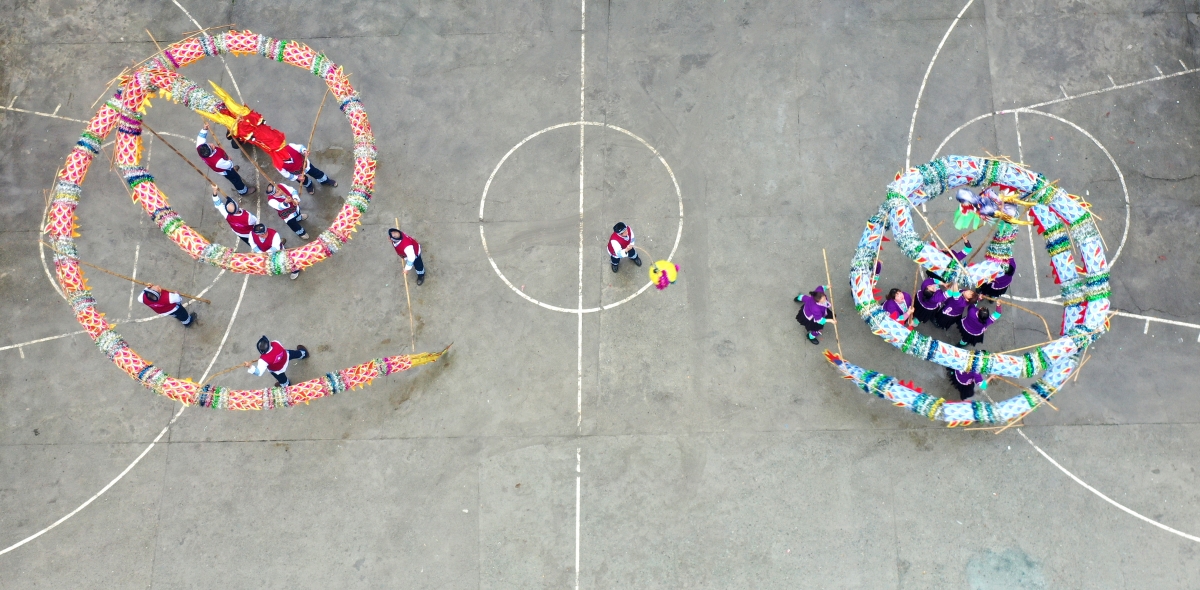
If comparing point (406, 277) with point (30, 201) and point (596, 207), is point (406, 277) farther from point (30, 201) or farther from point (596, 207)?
point (30, 201)

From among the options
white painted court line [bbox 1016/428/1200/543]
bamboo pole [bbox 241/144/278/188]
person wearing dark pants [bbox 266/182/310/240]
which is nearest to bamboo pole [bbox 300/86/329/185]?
person wearing dark pants [bbox 266/182/310/240]

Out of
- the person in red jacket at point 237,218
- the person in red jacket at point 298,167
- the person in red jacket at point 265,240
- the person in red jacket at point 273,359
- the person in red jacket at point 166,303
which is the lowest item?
the person in red jacket at point 273,359

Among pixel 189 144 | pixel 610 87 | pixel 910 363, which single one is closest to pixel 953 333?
pixel 910 363

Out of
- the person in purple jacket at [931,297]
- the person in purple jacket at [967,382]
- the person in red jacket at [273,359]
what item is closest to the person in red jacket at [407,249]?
the person in red jacket at [273,359]

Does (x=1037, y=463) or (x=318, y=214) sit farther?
(x=318, y=214)

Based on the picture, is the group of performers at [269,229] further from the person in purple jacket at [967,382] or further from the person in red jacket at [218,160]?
the person in purple jacket at [967,382]

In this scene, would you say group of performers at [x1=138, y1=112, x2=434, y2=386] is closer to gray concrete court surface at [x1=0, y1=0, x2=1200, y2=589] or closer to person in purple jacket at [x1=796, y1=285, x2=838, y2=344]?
gray concrete court surface at [x1=0, y1=0, x2=1200, y2=589]
